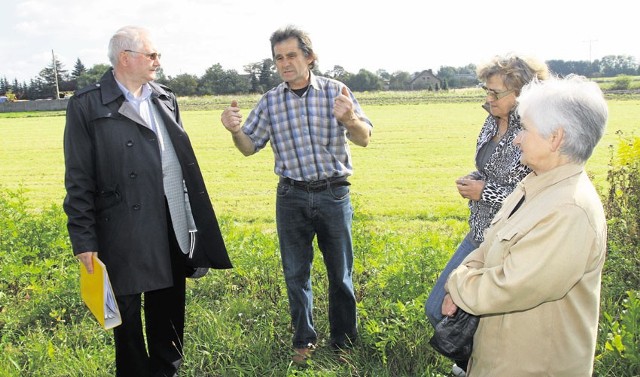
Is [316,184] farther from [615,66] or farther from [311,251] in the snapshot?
[615,66]

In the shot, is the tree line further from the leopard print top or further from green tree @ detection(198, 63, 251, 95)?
the leopard print top

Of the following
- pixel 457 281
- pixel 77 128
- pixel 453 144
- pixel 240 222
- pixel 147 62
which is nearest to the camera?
pixel 457 281

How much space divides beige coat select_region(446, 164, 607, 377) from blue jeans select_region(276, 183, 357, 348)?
4.56ft

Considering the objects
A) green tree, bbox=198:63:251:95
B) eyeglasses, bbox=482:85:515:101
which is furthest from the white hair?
green tree, bbox=198:63:251:95

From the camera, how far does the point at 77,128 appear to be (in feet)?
10.3

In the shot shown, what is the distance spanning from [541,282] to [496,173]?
1.10 meters

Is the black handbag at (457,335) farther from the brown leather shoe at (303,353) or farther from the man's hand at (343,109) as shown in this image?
the man's hand at (343,109)

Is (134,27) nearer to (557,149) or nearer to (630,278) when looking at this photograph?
(557,149)

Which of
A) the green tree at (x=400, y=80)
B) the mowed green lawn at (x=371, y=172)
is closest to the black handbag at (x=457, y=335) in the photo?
the mowed green lawn at (x=371, y=172)

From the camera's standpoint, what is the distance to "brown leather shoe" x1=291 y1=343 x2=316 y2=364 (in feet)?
11.9

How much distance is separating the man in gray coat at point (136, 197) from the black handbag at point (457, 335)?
5.52ft

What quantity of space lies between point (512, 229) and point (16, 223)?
518 cm

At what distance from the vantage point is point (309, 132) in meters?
3.67

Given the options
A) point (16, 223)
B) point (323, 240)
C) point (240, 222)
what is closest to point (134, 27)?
point (323, 240)
